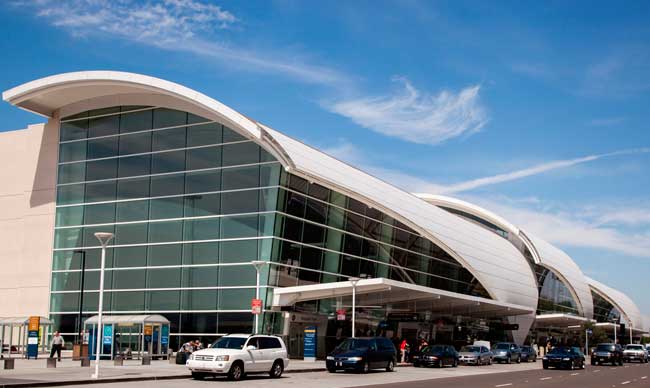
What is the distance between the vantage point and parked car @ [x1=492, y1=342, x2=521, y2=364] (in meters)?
57.4

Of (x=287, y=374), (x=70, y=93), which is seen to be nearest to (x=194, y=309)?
(x=287, y=374)

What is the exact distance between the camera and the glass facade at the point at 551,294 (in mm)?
84562

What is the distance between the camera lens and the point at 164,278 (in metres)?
45.8

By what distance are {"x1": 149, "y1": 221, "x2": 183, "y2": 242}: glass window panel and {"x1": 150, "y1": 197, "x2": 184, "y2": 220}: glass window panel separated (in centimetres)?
42

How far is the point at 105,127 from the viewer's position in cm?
4912

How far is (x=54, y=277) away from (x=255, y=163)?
15.4m

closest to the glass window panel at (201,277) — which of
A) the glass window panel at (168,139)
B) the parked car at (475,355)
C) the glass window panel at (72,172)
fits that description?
the glass window panel at (168,139)

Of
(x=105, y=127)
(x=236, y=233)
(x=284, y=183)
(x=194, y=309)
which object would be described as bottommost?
(x=194, y=309)

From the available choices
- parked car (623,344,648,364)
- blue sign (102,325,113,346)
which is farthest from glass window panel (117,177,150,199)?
parked car (623,344,648,364)

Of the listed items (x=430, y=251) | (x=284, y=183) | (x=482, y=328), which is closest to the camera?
(x=284, y=183)

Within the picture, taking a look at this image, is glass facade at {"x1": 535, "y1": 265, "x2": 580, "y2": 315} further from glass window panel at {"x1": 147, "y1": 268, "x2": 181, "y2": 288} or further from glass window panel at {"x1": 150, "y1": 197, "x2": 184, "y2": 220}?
glass window panel at {"x1": 150, "y1": 197, "x2": 184, "y2": 220}

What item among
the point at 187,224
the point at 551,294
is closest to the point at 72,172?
the point at 187,224

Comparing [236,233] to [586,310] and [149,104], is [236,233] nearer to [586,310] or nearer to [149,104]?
[149,104]

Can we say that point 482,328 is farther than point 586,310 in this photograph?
No
